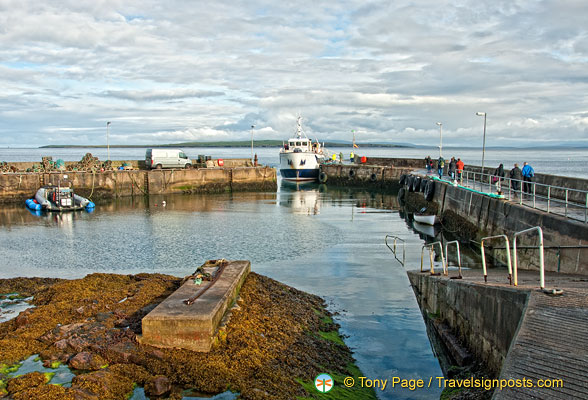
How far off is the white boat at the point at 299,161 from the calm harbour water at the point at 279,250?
851 inches

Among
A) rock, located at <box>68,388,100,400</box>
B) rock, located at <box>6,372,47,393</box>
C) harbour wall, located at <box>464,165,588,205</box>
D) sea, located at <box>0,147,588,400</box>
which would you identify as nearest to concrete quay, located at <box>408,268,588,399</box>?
sea, located at <box>0,147,588,400</box>

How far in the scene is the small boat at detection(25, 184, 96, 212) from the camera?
131 feet

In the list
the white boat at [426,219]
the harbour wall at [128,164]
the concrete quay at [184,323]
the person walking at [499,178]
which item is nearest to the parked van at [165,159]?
the harbour wall at [128,164]

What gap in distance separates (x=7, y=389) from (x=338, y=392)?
565 centimetres

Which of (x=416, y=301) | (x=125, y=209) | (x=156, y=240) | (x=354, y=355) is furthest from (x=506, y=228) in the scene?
(x=125, y=209)

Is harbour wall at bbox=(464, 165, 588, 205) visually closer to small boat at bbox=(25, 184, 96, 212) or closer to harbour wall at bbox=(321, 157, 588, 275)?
harbour wall at bbox=(321, 157, 588, 275)

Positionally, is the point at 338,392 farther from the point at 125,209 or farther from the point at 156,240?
the point at 125,209

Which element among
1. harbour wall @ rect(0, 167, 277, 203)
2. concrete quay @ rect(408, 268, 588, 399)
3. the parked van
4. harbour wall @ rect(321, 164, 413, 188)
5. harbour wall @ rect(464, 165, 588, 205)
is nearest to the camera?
concrete quay @ rect(408, 268, 588, 399)

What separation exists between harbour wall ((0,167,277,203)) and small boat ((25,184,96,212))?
193cm

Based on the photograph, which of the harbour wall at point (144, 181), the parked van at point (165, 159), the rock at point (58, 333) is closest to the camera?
the rock at point (58, 333)

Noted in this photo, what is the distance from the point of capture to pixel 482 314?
978 cm

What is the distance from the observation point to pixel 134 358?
28.5 feet

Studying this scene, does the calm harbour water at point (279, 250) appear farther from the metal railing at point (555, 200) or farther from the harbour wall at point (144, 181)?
the metal railing at point (555, 200)

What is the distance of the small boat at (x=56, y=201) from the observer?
3984 centimetres
